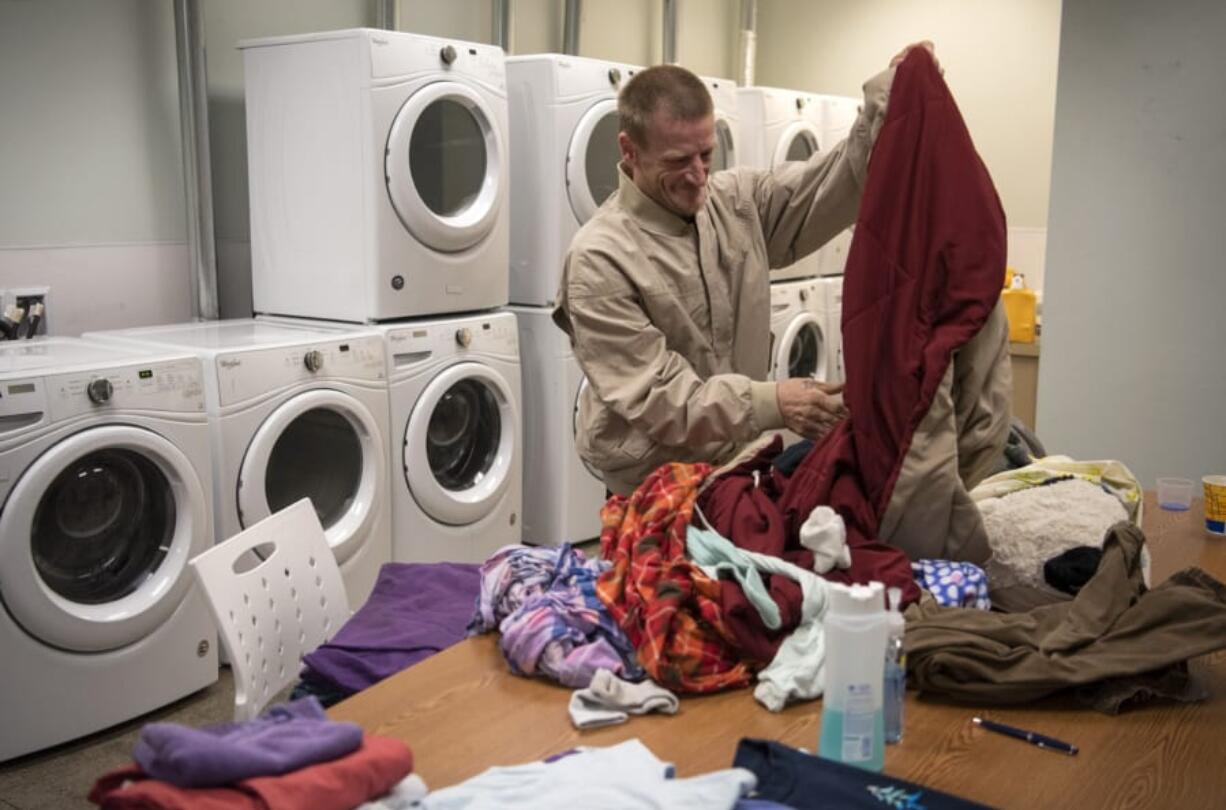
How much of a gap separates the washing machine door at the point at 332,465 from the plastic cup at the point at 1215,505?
219 cm

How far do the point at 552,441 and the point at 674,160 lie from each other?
2.09m

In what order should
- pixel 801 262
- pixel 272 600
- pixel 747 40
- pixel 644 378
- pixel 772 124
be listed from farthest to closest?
pixel 747 40 → pixel 801 262 → pixel 772 124 → pixel 644 378 → pixel 272 600

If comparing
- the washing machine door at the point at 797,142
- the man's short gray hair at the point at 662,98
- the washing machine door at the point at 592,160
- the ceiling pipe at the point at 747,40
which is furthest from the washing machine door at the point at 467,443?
the ceiling pipe at the point at 747,40

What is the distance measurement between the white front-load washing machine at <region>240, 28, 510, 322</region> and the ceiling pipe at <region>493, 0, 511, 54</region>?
104cm

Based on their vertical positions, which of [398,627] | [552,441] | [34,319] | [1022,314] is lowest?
[552,441]

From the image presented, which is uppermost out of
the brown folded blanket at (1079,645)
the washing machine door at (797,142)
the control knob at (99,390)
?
the washing machine door at (797,142)

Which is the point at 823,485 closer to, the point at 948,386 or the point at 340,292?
the point at 948,386

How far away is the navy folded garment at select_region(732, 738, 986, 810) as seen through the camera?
1.24m

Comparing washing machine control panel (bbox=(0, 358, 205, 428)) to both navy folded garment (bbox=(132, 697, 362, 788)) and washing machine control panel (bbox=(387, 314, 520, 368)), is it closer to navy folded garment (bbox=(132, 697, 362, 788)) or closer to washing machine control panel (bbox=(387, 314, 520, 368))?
washing machine control panel (bbox=(387, 314, 520, 368))

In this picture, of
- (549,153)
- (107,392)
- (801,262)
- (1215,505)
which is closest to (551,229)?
(549,153)

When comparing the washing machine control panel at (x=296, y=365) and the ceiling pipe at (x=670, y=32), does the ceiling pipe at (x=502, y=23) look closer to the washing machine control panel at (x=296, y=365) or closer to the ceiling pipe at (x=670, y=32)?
the ceiling pipe at (x=670, y=32)

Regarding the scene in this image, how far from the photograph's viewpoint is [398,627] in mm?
1907

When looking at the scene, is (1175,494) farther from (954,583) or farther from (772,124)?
(772,124)

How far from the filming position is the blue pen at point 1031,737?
141cm
